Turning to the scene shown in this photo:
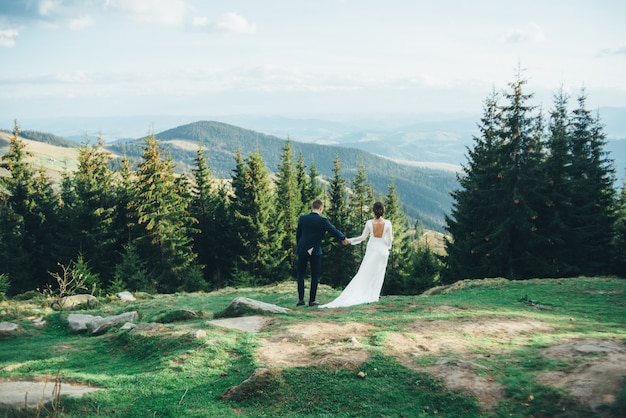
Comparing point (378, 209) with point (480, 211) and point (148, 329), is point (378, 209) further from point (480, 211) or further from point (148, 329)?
point (480, 211)

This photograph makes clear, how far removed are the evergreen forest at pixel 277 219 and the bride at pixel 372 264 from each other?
53.7ft

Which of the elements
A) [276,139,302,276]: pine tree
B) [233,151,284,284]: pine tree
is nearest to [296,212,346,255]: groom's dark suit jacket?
[233,151,284,284]: pine tree

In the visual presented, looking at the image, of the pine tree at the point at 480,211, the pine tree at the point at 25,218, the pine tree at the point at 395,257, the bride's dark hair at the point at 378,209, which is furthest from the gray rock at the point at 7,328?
the pine tree at the point at 395,257

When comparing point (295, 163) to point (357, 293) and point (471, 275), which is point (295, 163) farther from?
point (357, 293)

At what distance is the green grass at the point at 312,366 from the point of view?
5.73m

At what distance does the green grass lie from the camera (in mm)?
5734

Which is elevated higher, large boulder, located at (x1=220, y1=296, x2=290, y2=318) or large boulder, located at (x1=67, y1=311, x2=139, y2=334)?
large boulder, located at (x1=220, y1=296, x2=290, y2=318)

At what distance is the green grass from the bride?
50.7 inches

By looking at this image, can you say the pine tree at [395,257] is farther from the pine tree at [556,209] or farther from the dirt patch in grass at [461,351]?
the dirt patch in grass at [461,351]

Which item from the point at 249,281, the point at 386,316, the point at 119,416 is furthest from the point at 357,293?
the point at 249,281

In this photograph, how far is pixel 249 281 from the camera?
33.5 meters

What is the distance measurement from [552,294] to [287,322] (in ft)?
32.0

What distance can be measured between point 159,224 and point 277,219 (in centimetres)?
1132

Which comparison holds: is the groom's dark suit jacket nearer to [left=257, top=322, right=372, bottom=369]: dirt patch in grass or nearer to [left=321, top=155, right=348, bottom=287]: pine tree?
[left=257, top=322, right=372, bottom=369]: dirt patch in grass
